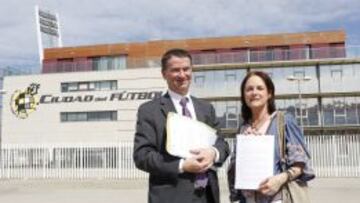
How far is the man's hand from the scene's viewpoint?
151 inches

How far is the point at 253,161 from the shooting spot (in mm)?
3992

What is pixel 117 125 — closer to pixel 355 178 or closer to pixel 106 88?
pixel 106 88

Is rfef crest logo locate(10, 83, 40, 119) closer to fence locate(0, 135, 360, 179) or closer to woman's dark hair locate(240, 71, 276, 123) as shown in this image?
fence locate(0, 135, 360, 179)

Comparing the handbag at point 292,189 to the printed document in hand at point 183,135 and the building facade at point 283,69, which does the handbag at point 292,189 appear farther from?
the building facade at point 283,69

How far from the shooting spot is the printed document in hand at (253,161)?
396 cm

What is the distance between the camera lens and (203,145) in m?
3.95

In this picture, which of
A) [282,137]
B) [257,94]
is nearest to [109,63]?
[257,94]

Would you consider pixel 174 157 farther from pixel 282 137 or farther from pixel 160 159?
pixel 282 137

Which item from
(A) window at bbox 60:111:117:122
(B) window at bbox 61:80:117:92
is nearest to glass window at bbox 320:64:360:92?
(B) window at bbox 61:80:117:92

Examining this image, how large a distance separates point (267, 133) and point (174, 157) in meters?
0.62

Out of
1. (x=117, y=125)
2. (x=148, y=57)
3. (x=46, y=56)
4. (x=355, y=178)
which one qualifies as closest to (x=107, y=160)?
(x=355, y=178)

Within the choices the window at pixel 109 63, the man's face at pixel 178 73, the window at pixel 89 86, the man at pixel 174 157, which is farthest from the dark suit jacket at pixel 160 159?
the window at pixel 109 63

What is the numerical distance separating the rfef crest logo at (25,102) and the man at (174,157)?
49356mm

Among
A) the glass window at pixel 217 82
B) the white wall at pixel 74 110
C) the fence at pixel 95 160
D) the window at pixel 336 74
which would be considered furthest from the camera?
the white wall at pixel 74 110
